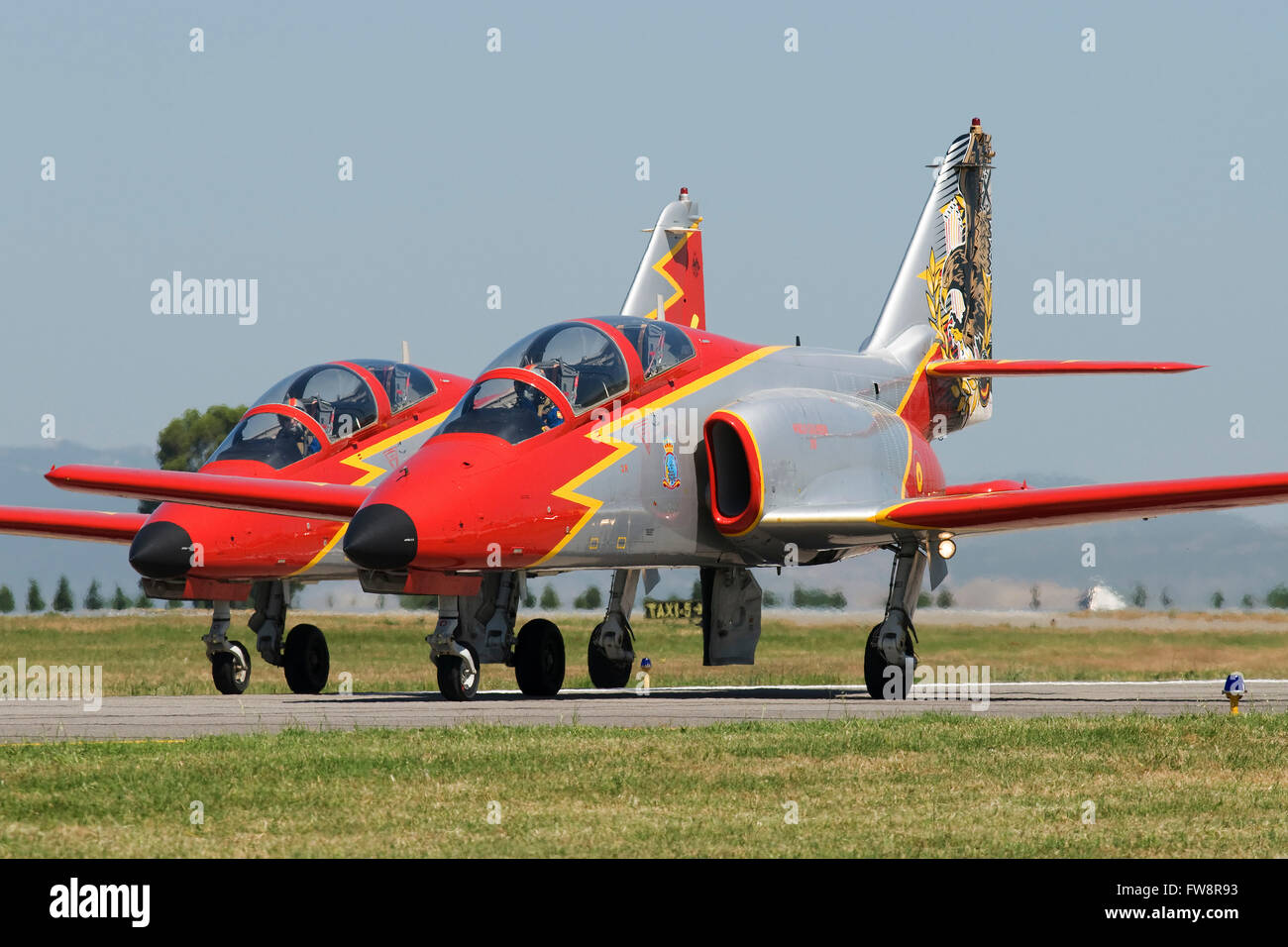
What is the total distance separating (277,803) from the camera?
10.2m

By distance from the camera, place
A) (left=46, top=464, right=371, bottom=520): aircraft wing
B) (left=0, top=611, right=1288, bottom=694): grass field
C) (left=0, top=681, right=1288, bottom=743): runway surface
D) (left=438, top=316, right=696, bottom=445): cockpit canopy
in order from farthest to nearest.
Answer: (left=0, top=611, right=1288, bottom=694): grass field < (left=46, top=464, right=371, bottom=520): aircraft wing < (left=438, top=316, right=696, bottom=445): cockpit canopy < (left=0, top=681, right=1288, bottom=743): runway surface

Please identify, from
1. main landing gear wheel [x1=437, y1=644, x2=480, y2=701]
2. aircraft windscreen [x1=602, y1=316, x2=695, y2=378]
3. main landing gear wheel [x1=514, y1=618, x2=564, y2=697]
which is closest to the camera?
main landing gear wheel [x1=437, y1=644, x2=480, y2=701]

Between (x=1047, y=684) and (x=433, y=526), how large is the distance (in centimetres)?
1157

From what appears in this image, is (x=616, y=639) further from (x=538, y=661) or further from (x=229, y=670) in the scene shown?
(x=229, y=670)

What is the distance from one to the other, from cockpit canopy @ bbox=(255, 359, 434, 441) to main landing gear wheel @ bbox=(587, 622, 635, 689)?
388 cm

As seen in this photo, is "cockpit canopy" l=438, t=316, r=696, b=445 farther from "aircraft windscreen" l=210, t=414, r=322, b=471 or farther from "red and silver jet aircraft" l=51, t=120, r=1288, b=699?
"aircraft windscreen" l=210, t=414, r=322, b=471

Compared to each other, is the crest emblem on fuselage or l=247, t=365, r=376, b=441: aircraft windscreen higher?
l=247, t=365, r=376, b=441: aircraft windscreen

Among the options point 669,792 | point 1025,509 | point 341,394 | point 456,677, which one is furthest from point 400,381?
point 669,792

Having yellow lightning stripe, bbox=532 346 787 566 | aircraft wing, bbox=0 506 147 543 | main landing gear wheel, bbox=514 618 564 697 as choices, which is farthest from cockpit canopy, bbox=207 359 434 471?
yellow lightning stripe, bbox=532 346 787 566

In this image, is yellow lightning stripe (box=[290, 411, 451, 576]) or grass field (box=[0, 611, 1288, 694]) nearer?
yellow lightning stripe (box=[290, 411, 451, 576])

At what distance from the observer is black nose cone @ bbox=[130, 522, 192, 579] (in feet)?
66.5

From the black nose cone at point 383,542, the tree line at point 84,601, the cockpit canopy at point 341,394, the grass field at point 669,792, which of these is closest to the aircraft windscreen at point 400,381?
the cockpit canopy at point 341,394

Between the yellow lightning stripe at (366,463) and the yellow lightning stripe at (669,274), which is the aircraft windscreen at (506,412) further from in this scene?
the yellow lightning stripe at (669,274)
